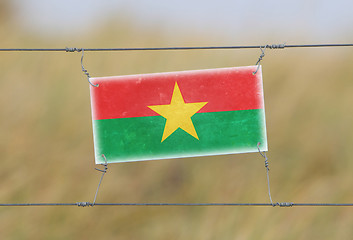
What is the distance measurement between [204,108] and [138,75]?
0.59 meters

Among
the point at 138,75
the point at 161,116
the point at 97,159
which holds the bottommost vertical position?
the point at 97,159

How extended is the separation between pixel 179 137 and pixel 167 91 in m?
0.38

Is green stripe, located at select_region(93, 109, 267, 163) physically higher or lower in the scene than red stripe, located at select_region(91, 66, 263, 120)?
lower

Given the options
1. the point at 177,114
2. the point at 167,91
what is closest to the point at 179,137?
the point at 177,114

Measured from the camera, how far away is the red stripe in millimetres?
4449

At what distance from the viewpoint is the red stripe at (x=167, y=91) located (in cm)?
445

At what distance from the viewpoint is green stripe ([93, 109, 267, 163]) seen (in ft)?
14.5

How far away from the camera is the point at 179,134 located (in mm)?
4449

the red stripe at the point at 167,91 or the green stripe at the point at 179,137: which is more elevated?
the red stripe at the point at 167,91

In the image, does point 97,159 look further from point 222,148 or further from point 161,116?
point 222,148

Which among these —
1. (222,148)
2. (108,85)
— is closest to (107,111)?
(108,85)

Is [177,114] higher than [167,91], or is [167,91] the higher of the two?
[167,91]

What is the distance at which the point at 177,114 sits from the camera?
4.46 m

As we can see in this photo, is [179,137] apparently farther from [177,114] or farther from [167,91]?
[167,91]
